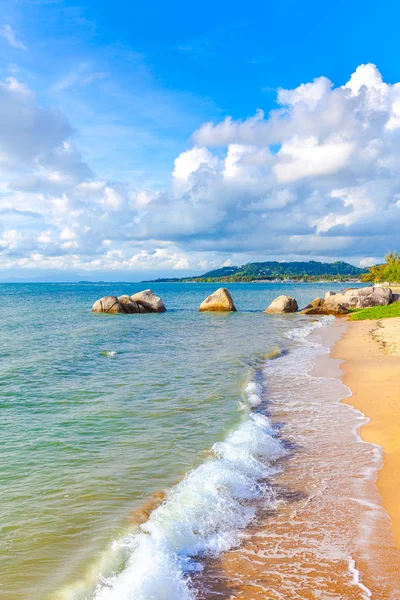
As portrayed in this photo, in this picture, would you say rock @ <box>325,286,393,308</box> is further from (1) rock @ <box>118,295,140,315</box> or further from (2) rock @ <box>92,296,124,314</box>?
(2) rock @ <box>92,296,124,314</box>

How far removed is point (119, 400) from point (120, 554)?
27.3ft

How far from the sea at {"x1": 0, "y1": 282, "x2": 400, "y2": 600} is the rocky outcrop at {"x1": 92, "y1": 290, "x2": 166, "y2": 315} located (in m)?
32.4

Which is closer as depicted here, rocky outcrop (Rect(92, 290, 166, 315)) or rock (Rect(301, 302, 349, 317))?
rocky outcrop (Rect(92, 290, 166, 315))

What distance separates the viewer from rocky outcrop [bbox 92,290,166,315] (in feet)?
165

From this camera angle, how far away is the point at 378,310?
45.7 meters

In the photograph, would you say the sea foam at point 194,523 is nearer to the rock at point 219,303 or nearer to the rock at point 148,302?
the rock at point 148,302

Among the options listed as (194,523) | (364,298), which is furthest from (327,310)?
(194,523)

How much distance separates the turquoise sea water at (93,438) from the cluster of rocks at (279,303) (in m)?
25.1

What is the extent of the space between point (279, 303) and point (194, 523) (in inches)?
1837

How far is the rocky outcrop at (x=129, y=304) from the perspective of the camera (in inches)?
1983

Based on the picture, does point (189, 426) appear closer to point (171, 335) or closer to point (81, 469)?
point (81, 469)

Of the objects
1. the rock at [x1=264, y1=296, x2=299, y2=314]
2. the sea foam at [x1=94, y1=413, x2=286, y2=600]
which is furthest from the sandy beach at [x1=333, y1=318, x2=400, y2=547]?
the rock at [x1=264, y1=296, x2=299, y2=314]

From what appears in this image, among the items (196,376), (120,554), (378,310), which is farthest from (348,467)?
(378,310)

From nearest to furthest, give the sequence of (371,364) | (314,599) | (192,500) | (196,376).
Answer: (314,599)
(192,500)
(196,376)
(371,364)
